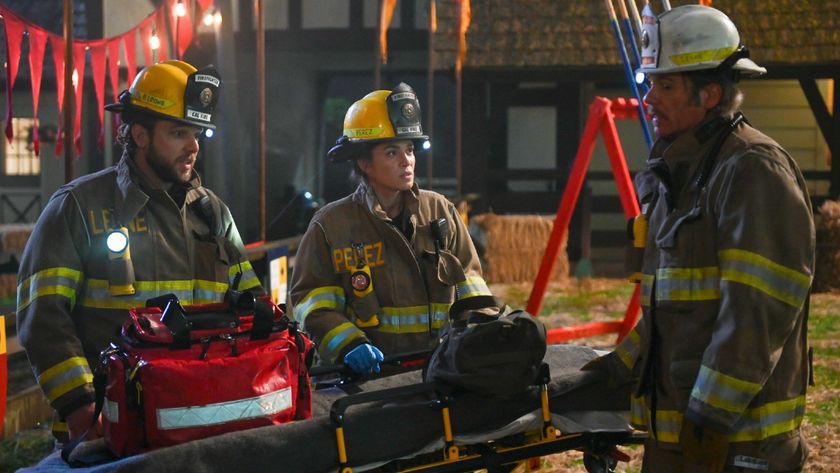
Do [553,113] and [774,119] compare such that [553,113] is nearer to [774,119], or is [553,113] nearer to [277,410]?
[774,119]

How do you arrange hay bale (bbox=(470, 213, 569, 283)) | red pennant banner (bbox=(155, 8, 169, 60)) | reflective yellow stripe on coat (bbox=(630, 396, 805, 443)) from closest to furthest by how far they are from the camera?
reflective yellow stripe on coat (bbox=(630, 396, 805, 443))
red pennant banner (bbox=(155, 8, 169, 60))
hay bale (bbox=(470, 213, 569, 283))

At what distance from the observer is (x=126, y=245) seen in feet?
11.5

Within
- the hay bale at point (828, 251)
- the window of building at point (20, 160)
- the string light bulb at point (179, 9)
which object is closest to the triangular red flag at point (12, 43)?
the string light bulb at point (179, 9)

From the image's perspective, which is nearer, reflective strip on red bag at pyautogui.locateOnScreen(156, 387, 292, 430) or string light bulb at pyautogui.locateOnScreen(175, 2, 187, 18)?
reflective strip on red bag at pyautogui.locateOnScreen(156, 387, 292, 430)

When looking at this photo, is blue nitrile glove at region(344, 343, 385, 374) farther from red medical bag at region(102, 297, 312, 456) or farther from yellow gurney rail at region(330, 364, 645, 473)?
red medical bag at region(102, 297, 312, 456)

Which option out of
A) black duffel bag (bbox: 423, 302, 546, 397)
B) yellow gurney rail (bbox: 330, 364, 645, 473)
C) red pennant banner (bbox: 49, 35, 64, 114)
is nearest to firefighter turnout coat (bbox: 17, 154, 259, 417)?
yellow gurney rail (bbox: 330, 364, 645, 473)

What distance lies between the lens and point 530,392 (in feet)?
11.4

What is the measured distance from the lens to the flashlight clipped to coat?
3.50 meters

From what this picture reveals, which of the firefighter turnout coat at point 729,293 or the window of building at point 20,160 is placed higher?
the window of building at point 20,160

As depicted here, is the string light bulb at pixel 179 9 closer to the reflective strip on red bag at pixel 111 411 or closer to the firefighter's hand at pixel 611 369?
the firefighter's hand at pixel 611 369

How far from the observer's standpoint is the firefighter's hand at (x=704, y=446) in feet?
9.37

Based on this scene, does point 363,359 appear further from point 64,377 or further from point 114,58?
point 114,58

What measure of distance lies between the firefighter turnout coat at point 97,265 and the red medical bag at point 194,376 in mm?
356

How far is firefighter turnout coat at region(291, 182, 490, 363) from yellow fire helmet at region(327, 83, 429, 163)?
186 millimetres
